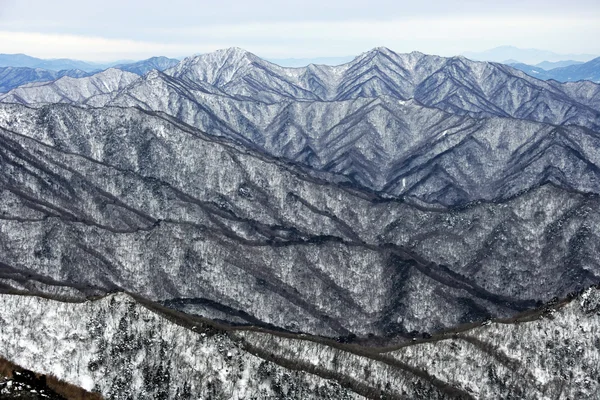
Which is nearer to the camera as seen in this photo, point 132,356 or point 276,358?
point 132,356

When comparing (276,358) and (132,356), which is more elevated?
(132,356)

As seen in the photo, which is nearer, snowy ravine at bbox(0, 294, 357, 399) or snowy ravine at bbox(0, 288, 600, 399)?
snowy ravine at bbox(0, 294, 357, 399)

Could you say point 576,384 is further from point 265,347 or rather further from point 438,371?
point 265,347

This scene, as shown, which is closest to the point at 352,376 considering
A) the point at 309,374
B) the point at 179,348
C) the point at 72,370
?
the point at 309,374

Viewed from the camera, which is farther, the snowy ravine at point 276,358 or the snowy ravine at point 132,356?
the snowy ravine at point 276,358

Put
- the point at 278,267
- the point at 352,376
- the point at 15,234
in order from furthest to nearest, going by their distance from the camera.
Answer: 1. the point at 278,267
2. the point at 15,234
3. the point at 352,376

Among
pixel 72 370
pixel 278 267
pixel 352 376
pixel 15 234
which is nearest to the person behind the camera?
pixel 72 370

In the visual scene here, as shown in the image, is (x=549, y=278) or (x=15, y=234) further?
(x=549, y=278)

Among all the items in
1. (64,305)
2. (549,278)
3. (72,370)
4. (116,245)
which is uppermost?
(64,305)
